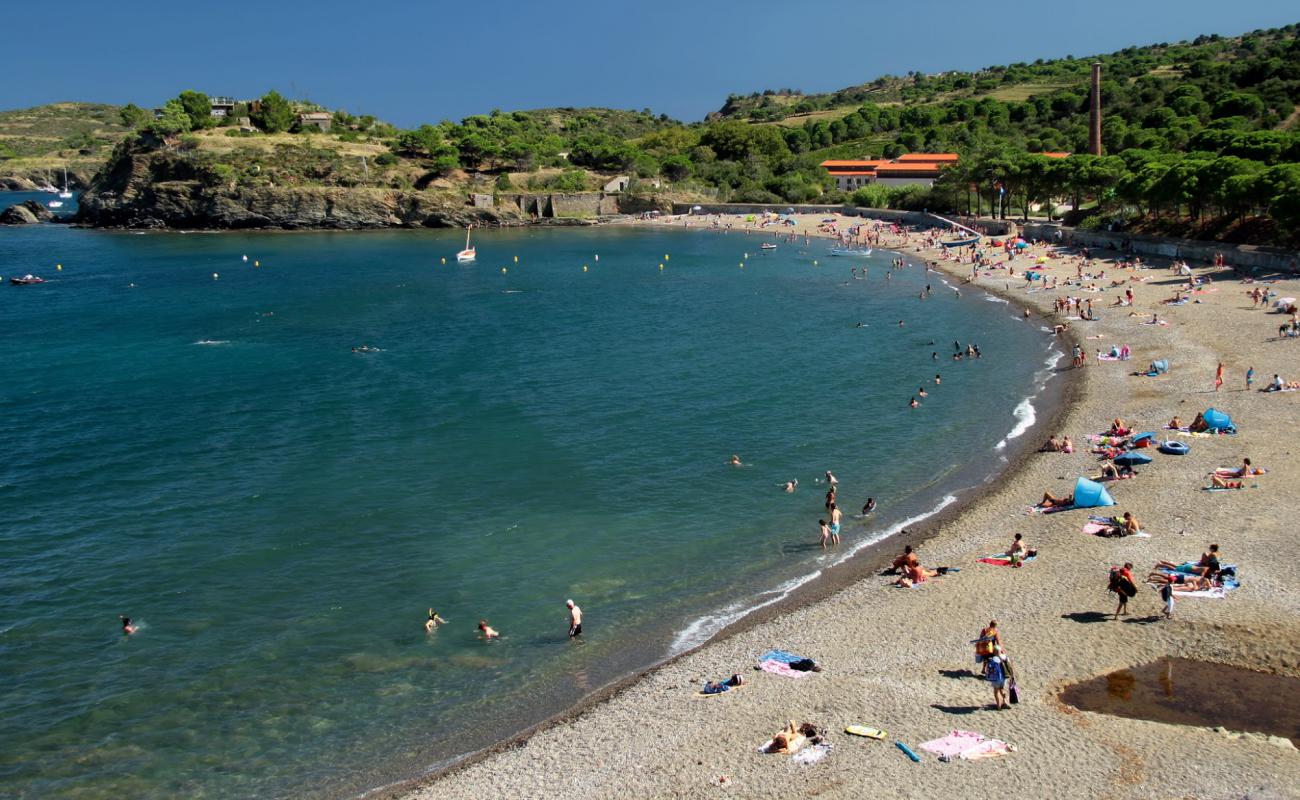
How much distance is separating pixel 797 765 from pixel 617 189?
13190cm

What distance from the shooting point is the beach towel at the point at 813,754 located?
1581cm

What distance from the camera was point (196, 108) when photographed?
142 meters

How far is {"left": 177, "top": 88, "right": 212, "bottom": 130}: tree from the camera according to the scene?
141m

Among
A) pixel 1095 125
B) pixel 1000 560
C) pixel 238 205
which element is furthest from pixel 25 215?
pixel 1000 560

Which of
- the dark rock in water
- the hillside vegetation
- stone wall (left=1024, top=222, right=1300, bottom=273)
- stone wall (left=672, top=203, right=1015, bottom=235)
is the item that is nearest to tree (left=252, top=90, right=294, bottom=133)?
the hillside vegetation

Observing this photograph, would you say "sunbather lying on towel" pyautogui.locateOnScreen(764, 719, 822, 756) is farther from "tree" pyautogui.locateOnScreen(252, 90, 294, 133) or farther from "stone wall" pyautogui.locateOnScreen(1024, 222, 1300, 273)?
"tree" pyautogui.locateOnScreen(252, 90, 294, 133)

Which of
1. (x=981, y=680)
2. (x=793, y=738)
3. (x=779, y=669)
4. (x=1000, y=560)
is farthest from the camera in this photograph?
(x=1000, y=560)

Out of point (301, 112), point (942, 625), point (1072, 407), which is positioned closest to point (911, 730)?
point (942, 625)

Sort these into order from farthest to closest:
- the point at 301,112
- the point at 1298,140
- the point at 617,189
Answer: the point at 301,112 < the point at 617,189 < the point at 1298,140

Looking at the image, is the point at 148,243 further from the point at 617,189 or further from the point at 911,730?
the point at 911,730

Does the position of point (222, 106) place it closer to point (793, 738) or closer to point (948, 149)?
point (948, 149)

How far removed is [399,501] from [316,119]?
140193 mm

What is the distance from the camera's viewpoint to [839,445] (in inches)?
1351

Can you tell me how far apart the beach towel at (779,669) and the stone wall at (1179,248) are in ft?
159
